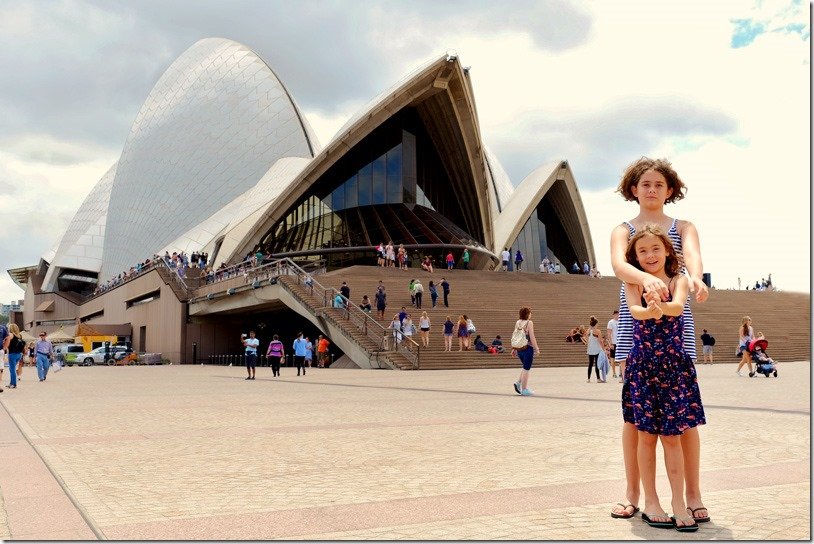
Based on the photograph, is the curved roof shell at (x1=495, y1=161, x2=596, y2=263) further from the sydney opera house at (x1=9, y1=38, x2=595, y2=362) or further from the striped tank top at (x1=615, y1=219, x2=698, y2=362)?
the striped tank top at (x1=615, y1=219, x2=698, y2=362)

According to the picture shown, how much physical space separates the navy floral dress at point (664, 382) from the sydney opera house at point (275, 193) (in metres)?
32.1

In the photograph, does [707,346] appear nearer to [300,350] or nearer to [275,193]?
[300,350]

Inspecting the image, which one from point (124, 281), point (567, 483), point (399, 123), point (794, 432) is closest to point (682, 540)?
point (567, 483)

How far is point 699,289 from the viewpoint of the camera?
3035 millimetres

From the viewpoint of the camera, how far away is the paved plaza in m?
3.22

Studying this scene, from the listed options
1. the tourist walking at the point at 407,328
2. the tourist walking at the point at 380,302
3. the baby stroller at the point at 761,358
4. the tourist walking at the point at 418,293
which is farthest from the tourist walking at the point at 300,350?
the baby stroller at the point at 761,358

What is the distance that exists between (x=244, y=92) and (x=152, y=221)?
10184 mm

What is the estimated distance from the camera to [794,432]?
6.05 meters

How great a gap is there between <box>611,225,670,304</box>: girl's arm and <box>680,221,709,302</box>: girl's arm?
0.12 meters

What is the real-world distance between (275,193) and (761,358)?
105ft

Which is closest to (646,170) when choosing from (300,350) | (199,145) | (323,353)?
(300,350)

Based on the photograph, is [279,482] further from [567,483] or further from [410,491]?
[567,483]

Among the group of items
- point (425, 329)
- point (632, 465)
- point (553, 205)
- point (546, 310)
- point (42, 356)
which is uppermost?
point (553, 205)

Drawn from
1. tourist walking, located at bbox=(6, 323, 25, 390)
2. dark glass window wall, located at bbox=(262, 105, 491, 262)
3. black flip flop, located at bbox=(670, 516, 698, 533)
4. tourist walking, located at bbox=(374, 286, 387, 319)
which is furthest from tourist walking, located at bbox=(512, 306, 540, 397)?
dark glass window wall, located at bbox=(262, 105, 491, 262)
